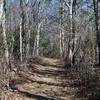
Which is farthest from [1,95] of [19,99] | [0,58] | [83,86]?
[83,86]

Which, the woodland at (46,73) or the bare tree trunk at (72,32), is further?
the bare tree trunk at (72,32)

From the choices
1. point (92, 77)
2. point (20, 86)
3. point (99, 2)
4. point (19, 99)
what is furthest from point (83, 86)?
point (99, 2)

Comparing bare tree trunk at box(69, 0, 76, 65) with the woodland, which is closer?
the woodland

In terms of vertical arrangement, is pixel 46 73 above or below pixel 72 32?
below

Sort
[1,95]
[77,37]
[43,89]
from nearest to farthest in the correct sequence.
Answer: [1,95], [43,89], [77,37]

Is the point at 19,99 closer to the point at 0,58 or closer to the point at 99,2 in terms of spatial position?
the point at 0,58

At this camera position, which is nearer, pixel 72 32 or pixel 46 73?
pixel 46 73

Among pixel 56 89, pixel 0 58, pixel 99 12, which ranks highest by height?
pixel 99 12

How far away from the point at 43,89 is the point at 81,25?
11068 millimetres

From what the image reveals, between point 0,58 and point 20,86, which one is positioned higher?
point 0,58

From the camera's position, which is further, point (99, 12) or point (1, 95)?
point (99, 12)

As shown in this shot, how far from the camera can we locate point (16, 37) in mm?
33750

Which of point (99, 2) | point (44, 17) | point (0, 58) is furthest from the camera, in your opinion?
point (44, 17)

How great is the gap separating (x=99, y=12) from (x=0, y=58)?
1282 cm
